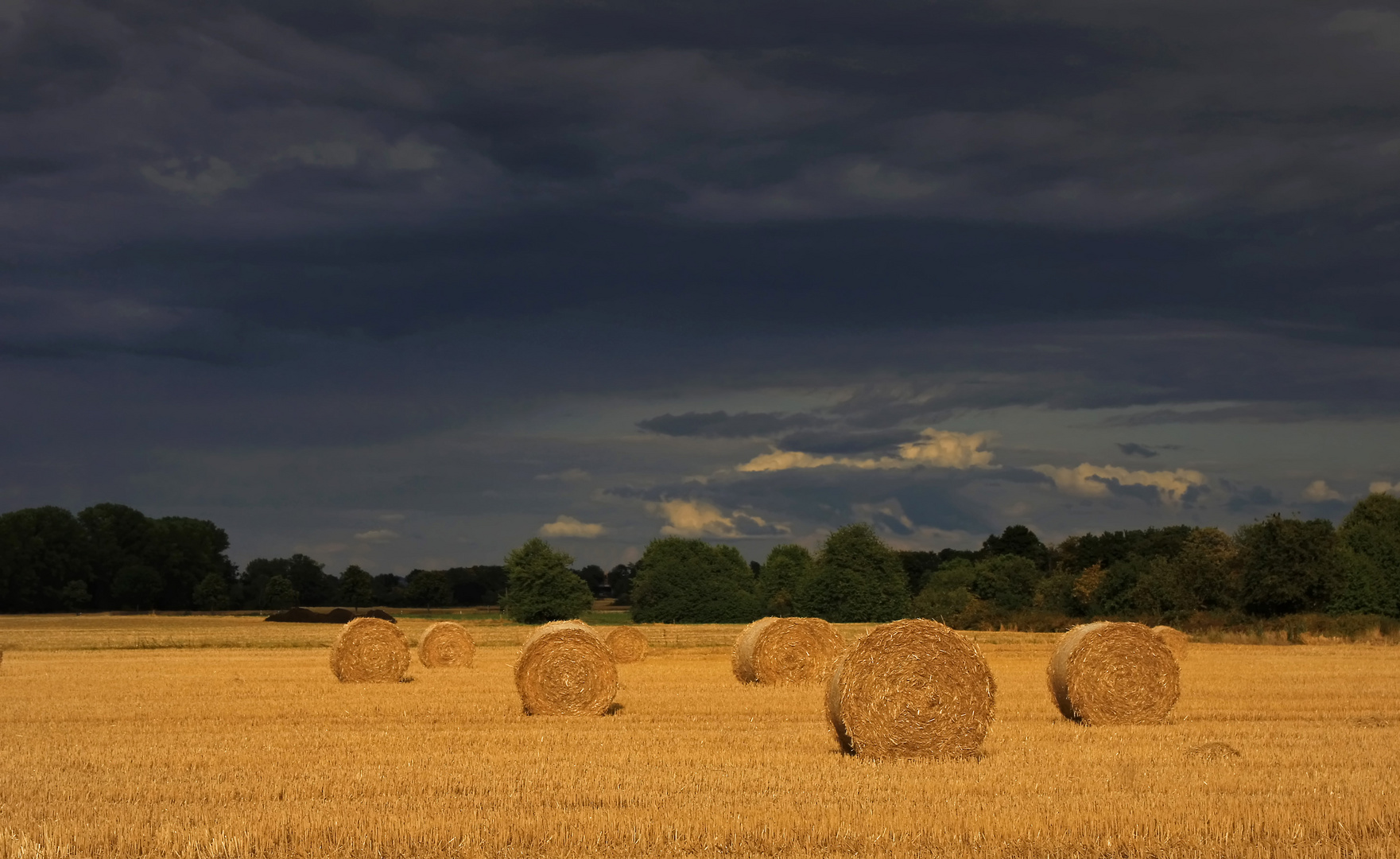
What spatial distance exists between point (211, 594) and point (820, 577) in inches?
2379

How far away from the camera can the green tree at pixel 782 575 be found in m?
87.6

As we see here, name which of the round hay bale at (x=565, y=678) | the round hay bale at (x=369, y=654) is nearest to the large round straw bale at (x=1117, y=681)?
the round hay bale at (x=565, y=678)

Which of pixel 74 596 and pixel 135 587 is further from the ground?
pixel 135 587

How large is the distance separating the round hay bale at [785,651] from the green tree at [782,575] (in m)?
60.4

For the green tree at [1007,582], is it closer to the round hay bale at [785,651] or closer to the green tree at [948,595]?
the green tree at [948,595]

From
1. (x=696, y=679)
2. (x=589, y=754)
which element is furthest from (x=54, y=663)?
(x=589, y=754)

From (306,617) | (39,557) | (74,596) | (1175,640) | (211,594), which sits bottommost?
(1175,640)

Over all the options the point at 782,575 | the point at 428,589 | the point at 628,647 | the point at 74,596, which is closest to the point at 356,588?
the point at 428,589

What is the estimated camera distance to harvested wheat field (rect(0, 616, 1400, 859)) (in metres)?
8.62

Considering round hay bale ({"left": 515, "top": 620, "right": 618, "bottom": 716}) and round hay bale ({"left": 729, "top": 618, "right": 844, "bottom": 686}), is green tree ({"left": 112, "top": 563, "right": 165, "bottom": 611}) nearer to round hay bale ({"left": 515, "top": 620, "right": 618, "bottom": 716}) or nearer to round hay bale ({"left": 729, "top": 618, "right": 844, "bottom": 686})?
round hay bale ({"left": 729, "top": 618, "right": 844, "bottom": 686})

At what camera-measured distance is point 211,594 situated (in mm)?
106875

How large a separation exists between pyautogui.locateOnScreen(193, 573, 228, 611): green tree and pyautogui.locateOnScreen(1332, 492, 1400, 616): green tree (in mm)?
85244

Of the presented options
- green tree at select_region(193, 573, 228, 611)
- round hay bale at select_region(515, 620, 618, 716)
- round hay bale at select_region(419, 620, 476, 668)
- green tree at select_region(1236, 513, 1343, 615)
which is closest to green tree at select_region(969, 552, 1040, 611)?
green tree at select_region(1236, 513, 1343, 615)

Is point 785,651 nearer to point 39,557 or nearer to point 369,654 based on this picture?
point 369,654
